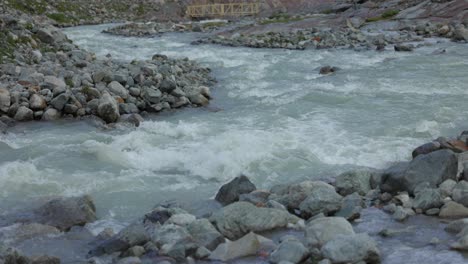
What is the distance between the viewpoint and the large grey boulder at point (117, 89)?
19.4 m

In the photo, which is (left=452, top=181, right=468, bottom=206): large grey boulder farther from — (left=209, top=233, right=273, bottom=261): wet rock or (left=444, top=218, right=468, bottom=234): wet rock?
(left=209, top=233, right=273, bottom=261): wet rock

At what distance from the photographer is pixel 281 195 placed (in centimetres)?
1105

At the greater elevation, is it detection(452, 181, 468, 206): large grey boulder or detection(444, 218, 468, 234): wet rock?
detection(452, 181, 468, 206): large grey boulder

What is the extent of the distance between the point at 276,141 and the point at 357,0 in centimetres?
4555

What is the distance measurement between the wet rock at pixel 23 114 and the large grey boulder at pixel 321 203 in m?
10.6

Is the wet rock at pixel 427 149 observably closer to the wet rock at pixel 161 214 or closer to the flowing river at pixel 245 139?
the flowing river at pixel 245 139

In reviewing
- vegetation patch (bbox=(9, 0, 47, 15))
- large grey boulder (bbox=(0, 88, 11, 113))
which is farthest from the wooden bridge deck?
large grey boulder (bbox=(0, 88, 11, 113))

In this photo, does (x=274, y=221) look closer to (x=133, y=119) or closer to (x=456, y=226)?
(x=456, y=226)

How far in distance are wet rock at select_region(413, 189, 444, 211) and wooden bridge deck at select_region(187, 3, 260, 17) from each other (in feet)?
194

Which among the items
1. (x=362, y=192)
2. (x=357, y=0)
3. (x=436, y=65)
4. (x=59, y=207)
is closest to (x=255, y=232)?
(x=362, y=192)

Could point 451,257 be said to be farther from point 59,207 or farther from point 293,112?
point 293,112

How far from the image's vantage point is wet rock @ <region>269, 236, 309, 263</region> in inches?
324

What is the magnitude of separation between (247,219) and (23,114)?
10517mm

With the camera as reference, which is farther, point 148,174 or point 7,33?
point 7,33
